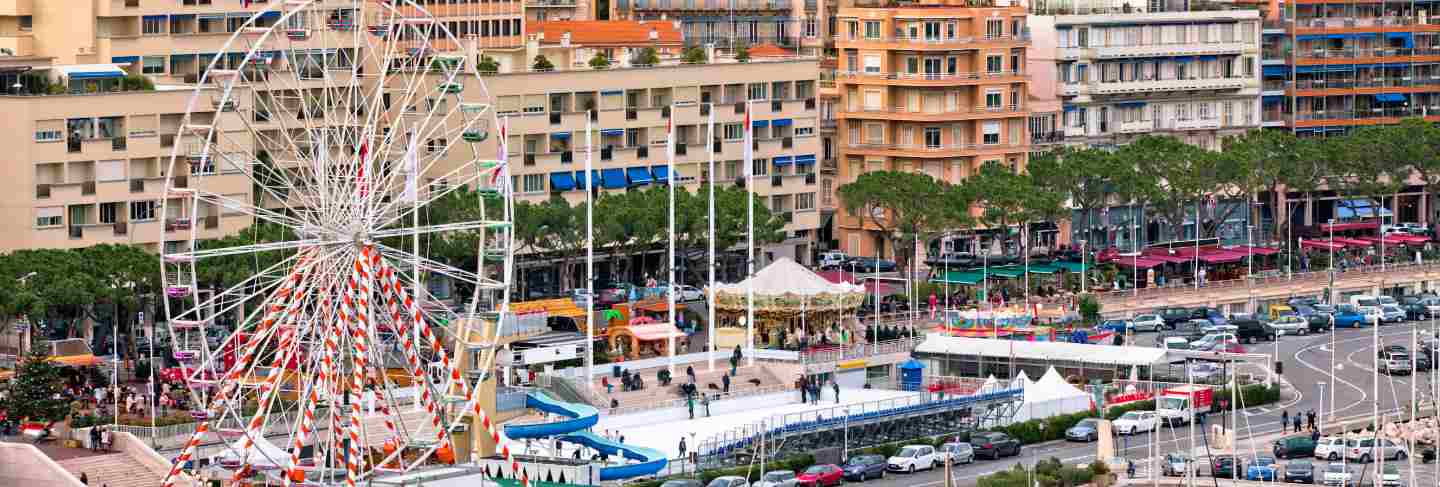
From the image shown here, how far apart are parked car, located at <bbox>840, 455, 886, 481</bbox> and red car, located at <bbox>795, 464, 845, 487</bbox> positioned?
0.51 meters

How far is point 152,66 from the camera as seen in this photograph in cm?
18800

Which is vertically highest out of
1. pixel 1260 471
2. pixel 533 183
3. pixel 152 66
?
pixel 152 66

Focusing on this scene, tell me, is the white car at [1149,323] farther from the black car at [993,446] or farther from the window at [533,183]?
the black car at [993,446]

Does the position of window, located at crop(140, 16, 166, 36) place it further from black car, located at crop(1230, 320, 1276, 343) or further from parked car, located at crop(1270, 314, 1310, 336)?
parked car, located at crop(1270, 314, 1310, 336)

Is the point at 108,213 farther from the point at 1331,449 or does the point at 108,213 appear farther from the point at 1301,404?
the point at 1331,449

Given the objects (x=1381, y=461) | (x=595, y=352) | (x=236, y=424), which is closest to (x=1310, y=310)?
(x=595, y=352)

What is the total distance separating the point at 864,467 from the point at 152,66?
55.7m

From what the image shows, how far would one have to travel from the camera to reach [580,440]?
5758 inches

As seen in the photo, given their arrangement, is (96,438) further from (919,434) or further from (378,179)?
(919,434)

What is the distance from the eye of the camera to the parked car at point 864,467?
476 ft

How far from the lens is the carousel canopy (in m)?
176

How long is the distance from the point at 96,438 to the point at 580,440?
17.5 meters

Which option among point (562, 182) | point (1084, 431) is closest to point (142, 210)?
point (562, 182)

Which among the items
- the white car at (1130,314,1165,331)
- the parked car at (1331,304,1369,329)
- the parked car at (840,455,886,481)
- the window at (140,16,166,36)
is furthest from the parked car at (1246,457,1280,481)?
the window at (140,16,166,36)
